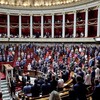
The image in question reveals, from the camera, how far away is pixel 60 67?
75.0 feet

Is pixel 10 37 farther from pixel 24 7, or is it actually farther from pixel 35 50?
pixel 35 50

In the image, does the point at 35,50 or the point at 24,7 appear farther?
the point at 24,7

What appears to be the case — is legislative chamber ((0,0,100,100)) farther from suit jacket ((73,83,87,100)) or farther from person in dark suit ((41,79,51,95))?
suit jacket ((73,83,87,100))

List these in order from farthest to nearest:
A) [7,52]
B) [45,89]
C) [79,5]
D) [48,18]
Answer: [48,18] < [79,5] < [7,52] < [45,89]

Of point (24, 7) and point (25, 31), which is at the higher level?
point (24, 7)

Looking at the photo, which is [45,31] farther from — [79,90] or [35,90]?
[79,90]

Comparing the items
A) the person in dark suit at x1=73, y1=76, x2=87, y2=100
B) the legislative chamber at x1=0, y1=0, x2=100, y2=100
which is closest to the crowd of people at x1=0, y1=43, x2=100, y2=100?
the person in dark suit at x1=73, y1=76, x2=87, y2=100

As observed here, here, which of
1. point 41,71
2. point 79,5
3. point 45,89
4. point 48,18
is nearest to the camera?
point 45,89

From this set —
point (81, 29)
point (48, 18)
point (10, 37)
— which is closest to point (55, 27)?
point (48, 18)

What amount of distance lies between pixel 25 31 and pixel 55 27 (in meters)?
6.72

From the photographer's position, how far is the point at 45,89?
12.0 metres

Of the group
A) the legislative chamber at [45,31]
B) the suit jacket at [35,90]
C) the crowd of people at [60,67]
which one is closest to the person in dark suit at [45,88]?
the crowd of people at [60,67]

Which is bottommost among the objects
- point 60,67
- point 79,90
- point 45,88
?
point 60,67

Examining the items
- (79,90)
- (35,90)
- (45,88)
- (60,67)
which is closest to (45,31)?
(60,67)
